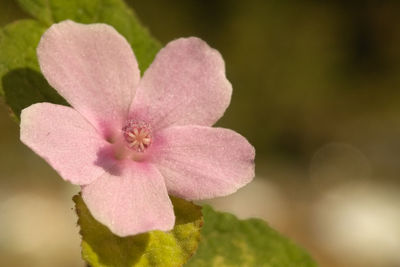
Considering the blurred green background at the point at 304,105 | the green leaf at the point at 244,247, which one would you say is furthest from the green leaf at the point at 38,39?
the blurred green background at the point at 304,105

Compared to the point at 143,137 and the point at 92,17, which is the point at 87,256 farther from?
the point at 92,17

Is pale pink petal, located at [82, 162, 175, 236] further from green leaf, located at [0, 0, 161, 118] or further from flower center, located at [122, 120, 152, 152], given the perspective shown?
green leaf, located at [0, 0, 161, 118]

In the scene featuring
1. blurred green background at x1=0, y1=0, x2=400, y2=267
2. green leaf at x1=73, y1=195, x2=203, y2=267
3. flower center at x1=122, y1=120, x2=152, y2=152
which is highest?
blurred green background at x1=0, y1=0, x2=400, y2=267

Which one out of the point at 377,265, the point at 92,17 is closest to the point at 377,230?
the point at 377,265

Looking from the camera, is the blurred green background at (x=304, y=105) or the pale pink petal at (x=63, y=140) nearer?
the pale pink petal at (x=63, y=140)

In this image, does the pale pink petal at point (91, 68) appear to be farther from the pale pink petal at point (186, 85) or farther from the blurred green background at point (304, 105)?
the blurred green background at point (304, 105)

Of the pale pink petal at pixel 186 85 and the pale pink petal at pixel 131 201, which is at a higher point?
the pale pink petal at pixel 186 85

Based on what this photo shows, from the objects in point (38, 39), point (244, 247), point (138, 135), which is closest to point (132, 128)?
point (138, 135)

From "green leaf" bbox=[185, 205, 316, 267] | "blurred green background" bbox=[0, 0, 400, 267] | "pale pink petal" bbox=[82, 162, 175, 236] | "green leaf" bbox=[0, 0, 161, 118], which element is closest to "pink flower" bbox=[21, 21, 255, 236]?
"pale pink petal" bbox=[82, 162, 175, 236]
